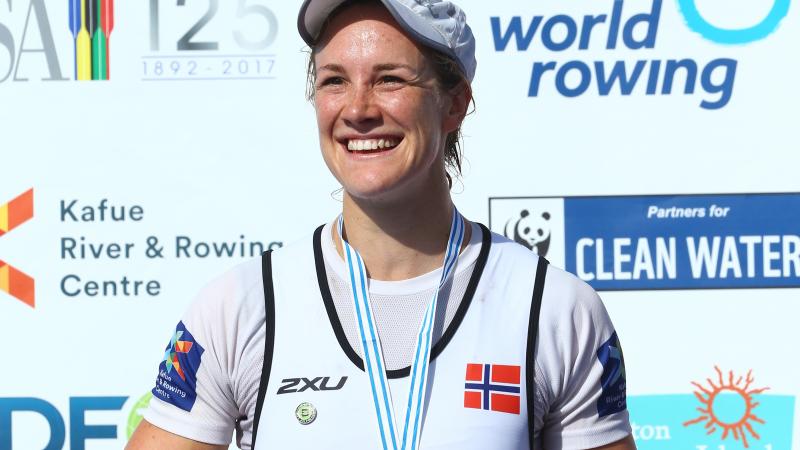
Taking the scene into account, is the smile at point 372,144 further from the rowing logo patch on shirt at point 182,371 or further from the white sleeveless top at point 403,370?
the rowing logo patch on shirt at point 182,371

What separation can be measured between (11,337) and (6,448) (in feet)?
1.06

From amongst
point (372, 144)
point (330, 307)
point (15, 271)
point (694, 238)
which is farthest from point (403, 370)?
point (15, 271)

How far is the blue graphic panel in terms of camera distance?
2.85m

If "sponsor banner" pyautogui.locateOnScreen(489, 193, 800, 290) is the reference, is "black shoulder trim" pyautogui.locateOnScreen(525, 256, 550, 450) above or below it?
below

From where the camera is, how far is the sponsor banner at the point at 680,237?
2.85 meters

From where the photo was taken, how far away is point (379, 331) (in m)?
1.38

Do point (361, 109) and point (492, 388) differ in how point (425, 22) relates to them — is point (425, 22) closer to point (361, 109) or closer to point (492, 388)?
point (361, 109)

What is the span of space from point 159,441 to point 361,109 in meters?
0.54

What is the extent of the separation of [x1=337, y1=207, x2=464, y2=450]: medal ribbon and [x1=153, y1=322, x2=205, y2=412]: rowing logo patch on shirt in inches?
8.9

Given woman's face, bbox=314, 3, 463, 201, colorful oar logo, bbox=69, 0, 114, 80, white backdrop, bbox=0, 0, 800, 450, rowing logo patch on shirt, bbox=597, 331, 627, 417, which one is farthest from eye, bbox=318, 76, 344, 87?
colorful oar logo, bbox=69, 0, 114, 80

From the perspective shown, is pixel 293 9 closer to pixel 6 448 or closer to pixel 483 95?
pixel 483 95

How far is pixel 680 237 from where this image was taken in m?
2.85

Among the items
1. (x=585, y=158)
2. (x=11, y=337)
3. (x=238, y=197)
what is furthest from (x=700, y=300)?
(x=11, y=337)

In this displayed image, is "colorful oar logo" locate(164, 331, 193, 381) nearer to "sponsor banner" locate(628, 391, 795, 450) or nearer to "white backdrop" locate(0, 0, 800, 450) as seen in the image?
"white backdrop" locate(0, 0, 800, 450)
